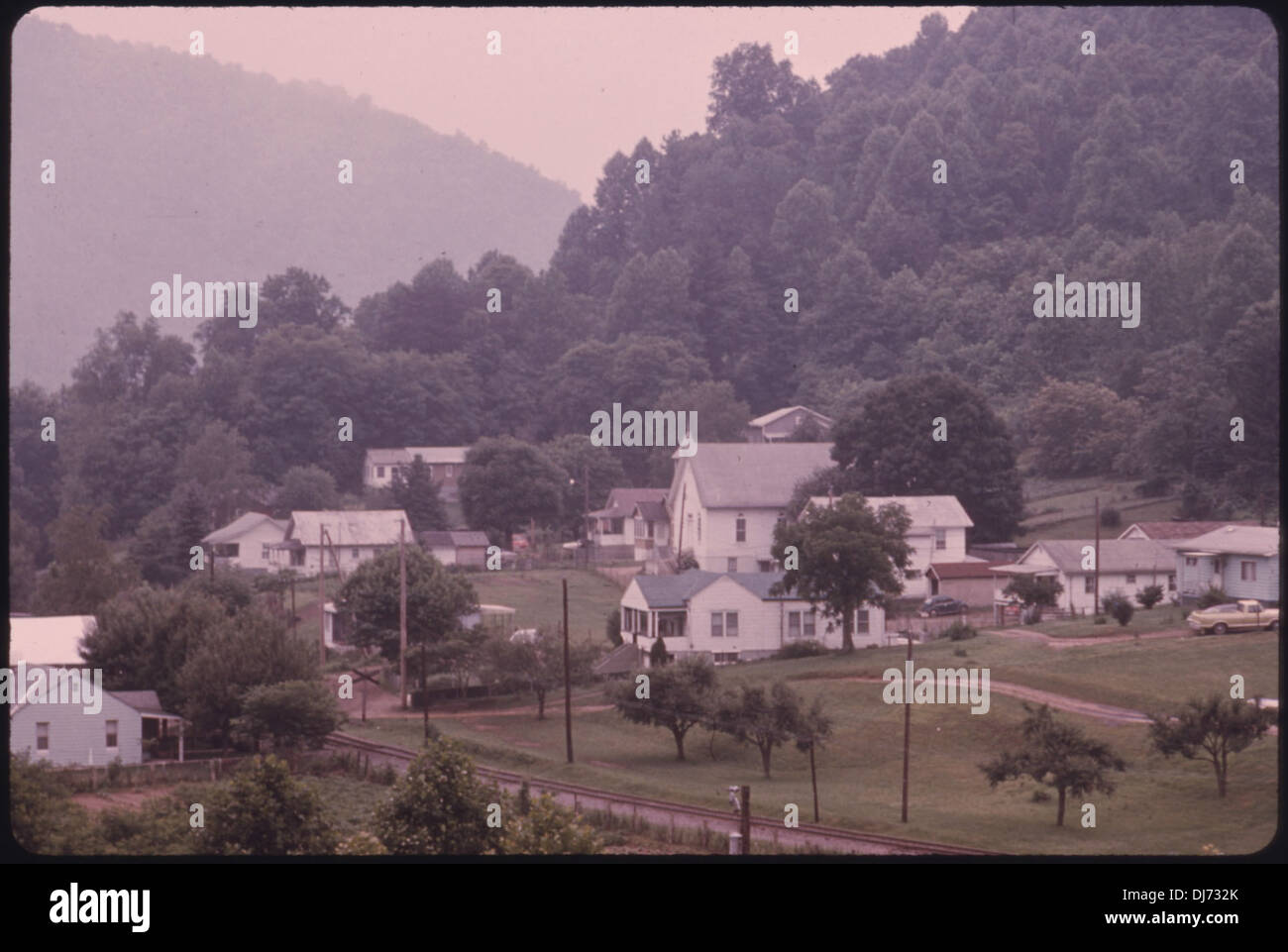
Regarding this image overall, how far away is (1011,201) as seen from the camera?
30719 millimetres

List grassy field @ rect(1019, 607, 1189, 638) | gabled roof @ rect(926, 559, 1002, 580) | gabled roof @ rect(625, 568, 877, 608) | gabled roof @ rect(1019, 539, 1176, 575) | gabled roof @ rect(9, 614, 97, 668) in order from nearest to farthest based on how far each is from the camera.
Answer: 1. gabled roof @ rect(9, 614, 97, 668)
2. grassy field @ rect(1019, 607, 1189, 638)
3. gabled roof @ rect(625, 568, 877, 608)
4. gabled roof @ rect(1019, 539, 1176, 575)
5. gabled roof @ rect(926, 559, 1002, 580)

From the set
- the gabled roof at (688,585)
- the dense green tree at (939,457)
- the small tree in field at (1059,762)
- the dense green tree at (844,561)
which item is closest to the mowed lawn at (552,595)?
the gabled roof at (688,585)

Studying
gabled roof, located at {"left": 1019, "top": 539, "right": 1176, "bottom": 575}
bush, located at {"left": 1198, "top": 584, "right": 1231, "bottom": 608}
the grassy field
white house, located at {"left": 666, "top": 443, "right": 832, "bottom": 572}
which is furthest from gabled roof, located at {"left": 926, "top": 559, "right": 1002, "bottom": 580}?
bush, located at {"left": 1198, "top": 584, "right": 1231, "bottom": 608}

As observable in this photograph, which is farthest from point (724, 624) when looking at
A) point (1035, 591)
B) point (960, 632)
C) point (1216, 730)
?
point (1216, 730)

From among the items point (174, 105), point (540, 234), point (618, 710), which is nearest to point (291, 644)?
point (618, 710)

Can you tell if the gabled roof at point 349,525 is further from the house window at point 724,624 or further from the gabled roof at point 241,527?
the house window at point 724,624

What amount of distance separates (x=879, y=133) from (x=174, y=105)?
21.7m

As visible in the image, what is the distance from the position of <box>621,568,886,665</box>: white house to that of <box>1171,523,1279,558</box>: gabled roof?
3748 mm

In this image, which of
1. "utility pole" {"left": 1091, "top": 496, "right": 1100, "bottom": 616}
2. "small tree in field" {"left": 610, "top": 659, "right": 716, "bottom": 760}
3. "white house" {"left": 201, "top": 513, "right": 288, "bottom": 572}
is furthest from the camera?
"white house" {"left": 201, "top": 513, "right": 288, "bottom": 572}

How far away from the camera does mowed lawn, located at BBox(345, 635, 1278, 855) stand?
8.05 m

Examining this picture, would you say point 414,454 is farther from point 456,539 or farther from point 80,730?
point 80,730

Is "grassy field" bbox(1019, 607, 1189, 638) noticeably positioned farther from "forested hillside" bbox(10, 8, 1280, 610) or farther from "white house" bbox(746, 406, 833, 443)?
"white house" bbox(746, 406, 833, 443)

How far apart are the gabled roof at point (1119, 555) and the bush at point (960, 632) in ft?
8.13

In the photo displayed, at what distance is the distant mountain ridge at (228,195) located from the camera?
9648mm
